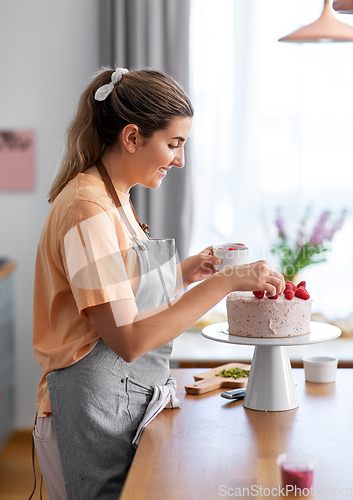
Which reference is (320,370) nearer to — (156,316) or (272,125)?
(156,316)

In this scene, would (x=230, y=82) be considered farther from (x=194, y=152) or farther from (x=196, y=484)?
(x=196, y=484)

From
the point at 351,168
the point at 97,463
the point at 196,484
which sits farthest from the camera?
the point at 351,168

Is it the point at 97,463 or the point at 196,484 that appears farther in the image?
the point at 97,463

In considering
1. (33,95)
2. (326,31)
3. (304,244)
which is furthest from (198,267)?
(33,95)

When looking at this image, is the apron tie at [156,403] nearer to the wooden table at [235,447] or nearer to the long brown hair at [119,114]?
the wooden table at [235,447]

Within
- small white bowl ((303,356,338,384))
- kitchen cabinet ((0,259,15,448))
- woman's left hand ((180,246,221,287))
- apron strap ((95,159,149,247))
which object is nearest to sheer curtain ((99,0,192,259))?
kitchen cabinet ((0,259,15,448))

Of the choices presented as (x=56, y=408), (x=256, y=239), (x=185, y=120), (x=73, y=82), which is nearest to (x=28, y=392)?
(x=256, y=239)

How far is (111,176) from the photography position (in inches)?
53.3

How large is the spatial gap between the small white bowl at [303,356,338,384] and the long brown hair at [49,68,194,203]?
85 cm

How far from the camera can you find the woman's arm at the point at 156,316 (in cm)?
114

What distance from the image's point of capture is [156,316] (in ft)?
3.86

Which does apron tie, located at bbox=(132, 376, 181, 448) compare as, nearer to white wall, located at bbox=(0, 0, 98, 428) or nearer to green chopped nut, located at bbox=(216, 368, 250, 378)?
green chopped nut, located at bbox=(216, 368, 250, 378)

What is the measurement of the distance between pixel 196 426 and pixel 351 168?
2131mm

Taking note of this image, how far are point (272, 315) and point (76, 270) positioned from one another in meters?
0.58
